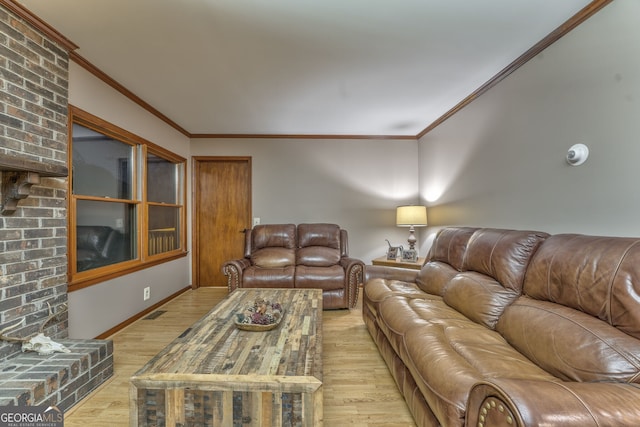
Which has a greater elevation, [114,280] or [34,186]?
[34,186]

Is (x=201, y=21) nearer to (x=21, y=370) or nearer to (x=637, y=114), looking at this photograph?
(x=21, y=370)

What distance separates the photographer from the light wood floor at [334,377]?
1.58m

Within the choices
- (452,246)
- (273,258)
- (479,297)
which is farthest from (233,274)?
(479,297)

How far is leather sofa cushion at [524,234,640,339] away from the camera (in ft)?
3.63

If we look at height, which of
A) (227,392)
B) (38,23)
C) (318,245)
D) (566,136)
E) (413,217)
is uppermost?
(38,23)

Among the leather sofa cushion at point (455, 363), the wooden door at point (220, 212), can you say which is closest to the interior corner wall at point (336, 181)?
the wooden door at point (220, 212)

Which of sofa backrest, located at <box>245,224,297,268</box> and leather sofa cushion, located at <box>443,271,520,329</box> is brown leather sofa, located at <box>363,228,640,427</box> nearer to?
leather sofa cushion, located at <box>443,271,520,329</box>

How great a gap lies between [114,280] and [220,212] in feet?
6.13

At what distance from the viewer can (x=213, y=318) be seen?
1.83 meters

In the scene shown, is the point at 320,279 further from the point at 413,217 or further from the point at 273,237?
the point at 413,217

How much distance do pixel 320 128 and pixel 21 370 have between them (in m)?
3.60

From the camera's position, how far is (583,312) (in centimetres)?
126

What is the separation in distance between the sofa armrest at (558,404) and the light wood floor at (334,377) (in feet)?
2.94

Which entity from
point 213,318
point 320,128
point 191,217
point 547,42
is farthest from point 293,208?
point 547,42
